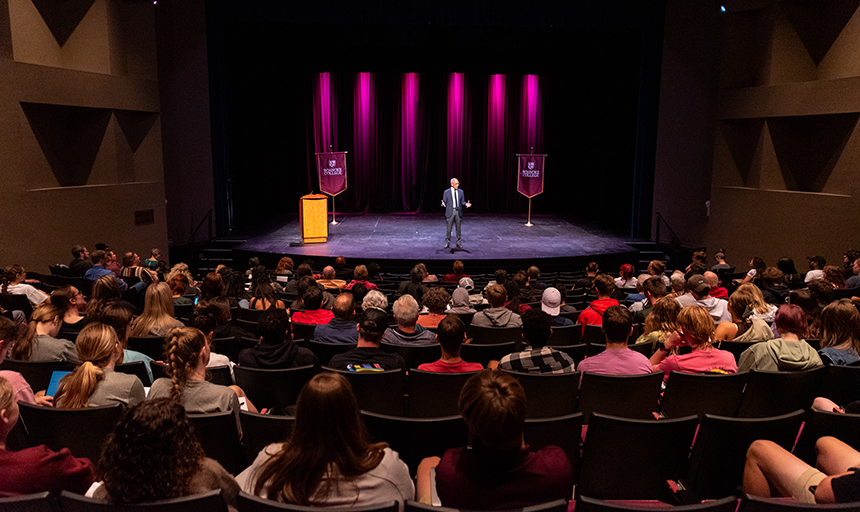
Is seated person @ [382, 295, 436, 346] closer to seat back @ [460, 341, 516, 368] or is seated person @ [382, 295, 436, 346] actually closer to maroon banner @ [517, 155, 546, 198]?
seat back @ [460, 341, 516, 368]

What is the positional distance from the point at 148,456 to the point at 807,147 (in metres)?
13.8

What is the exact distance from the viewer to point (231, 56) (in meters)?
15.9

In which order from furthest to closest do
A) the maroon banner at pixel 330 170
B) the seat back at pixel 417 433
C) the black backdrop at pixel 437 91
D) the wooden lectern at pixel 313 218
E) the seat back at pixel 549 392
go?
the maroon banner at pixel 330 170
the black backdrop at pixel 437 91
the wooden lectern at pixel 313 218
the seat back at pixel 549 392
the seat back at pixel 417 433

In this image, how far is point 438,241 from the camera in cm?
1386

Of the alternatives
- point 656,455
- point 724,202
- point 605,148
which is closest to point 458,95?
point 605,148

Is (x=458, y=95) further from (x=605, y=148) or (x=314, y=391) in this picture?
(x=314, y=391)

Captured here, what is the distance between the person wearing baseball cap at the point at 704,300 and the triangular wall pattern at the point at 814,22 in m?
8.92

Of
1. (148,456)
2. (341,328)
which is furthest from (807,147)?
(148,456)

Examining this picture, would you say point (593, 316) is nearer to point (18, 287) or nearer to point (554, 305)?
point (554, 305)

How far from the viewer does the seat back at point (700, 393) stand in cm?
362

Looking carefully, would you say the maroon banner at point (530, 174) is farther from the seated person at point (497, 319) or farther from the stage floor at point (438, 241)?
the seated person at point (497, 319)

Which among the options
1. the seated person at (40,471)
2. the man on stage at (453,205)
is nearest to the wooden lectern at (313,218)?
the man on stage at (453,205)

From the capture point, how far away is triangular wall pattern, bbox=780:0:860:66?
12.1 metres

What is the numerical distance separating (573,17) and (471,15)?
2.27 m
